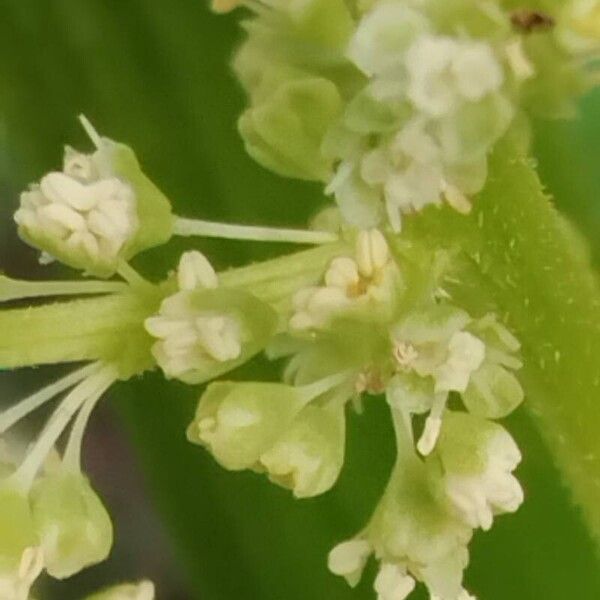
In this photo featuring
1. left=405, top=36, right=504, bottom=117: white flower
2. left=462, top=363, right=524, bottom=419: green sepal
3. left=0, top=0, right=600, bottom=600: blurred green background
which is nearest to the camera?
left=405, top=36, right=504, bottom=117: white flower

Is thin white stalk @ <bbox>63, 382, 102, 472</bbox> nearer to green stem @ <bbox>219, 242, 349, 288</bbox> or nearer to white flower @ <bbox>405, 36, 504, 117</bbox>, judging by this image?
green stem @ <bbox>219, 242, 349, 288</bbox>

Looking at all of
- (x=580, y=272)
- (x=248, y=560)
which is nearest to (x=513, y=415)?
(x=248, y=560)

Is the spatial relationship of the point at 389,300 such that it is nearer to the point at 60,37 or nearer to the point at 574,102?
the point at 574,102

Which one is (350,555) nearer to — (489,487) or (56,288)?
(489,487)

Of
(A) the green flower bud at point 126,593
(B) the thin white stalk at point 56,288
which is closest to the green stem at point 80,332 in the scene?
(B) the thin white stalk at point 56,288

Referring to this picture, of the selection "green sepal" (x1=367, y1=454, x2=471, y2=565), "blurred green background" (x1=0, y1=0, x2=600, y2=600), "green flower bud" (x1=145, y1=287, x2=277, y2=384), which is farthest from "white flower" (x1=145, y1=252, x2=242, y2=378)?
"blurred green background" (x1=0, y1=0, x2=600, y2=600)

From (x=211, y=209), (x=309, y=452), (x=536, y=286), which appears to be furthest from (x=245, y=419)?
(x=211, y=209)

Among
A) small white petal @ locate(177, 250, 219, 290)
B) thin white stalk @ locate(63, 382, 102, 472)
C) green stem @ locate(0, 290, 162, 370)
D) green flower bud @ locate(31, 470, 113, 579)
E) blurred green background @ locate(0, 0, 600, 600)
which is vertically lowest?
blurred green background @ locate(0, 0, 600, 600)
